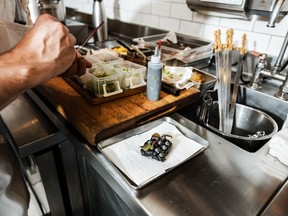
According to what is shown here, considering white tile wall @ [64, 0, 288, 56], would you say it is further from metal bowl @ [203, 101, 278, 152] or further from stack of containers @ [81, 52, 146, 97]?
stack of containers @ [81, 52, 146, 97]

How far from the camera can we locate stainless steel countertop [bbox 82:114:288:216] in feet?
1.62

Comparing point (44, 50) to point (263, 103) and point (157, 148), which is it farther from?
point (263, 103)

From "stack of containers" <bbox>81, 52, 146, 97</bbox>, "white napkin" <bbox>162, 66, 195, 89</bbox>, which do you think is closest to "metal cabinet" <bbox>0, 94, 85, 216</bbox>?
"stack of containers" <bbox>81, 52, 146, 97</bbox>

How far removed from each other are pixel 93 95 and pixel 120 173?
1.23ft

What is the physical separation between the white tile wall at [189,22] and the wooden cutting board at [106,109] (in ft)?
1.83

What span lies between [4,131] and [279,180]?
1077 millimetres

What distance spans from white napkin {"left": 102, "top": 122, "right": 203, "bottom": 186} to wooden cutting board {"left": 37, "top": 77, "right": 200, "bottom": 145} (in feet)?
0.19

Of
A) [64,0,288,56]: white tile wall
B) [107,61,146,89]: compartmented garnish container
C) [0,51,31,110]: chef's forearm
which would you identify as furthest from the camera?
[64,0,288,56]: white tile wall

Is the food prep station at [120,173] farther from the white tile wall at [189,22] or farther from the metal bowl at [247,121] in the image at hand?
the white tile wall at [189,22]

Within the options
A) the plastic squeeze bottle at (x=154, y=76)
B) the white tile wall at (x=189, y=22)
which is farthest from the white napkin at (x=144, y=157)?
the white tile wall at (x=189, y=22)

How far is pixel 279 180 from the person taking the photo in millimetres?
574

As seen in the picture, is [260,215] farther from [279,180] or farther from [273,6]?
[273,6]

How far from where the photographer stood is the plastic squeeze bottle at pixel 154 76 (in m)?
0.76

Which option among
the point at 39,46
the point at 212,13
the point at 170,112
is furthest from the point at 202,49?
the point at 39,46
